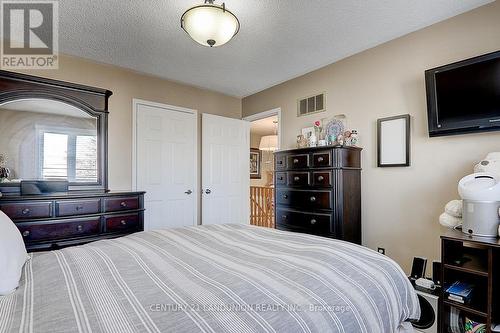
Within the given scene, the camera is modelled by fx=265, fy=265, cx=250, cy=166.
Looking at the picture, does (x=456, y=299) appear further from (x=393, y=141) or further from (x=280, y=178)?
(x=280, y=178)

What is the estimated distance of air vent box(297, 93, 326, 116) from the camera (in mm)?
3332

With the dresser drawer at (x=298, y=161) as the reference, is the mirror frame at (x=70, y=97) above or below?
above

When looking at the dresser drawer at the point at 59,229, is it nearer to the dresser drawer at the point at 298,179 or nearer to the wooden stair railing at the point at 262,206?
the dresser drawer at the point at 298,179

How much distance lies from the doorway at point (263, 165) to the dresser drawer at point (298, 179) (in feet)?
3.17

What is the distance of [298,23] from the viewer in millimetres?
2344

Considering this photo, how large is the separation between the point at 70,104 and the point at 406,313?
3.35m

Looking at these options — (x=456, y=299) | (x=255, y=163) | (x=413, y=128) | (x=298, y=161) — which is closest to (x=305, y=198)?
(x=298, y=161)

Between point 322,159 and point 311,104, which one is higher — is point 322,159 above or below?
below

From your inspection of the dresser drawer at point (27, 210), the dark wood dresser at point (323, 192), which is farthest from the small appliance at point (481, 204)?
the dresser drawer at point (27, 210)

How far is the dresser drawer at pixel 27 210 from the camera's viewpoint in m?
2.15

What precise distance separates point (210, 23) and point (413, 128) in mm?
2032

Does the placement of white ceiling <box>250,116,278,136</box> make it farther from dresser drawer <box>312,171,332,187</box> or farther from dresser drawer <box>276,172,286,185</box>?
dresser drawer <box>312,171,332,187</box>

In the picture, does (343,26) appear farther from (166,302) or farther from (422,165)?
(166,302)

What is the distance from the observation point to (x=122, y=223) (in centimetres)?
269
